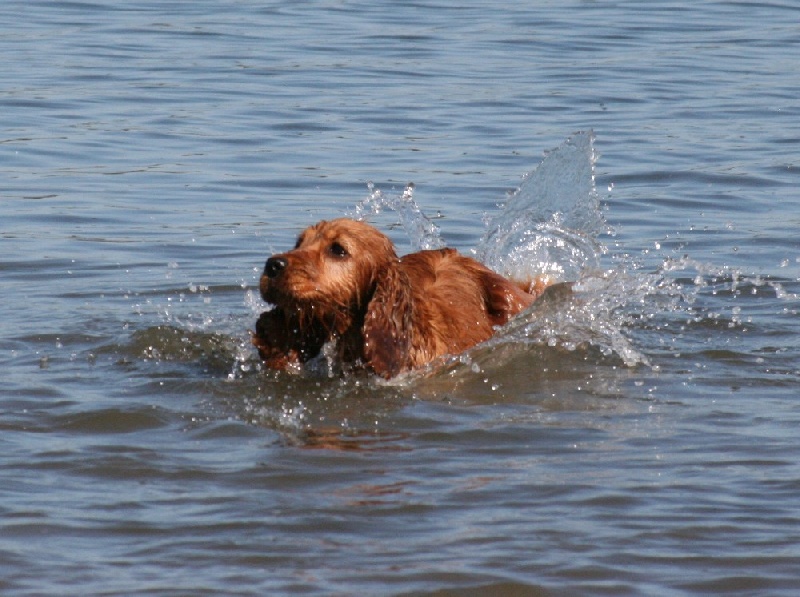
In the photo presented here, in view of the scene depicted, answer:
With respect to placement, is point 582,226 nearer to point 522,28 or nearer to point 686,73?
point 686,73

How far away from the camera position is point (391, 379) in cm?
765

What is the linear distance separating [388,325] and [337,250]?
457 millimetres

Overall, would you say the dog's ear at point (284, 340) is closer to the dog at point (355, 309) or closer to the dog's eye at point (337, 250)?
the dog at point (355, 309)

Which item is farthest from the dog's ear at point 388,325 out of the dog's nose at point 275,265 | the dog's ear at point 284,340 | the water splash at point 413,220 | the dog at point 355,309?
the water splash at point 413,220

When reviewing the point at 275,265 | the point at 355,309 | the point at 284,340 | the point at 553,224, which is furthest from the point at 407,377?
the point at 553,224

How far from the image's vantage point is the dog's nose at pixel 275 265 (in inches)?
278

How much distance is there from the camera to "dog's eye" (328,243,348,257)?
738cm

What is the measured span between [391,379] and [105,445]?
167 cm

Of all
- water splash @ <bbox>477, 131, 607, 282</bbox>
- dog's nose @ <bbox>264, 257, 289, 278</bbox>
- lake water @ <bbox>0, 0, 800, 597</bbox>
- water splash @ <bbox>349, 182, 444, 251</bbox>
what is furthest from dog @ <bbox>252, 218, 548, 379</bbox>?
water splash @ <bbox>477, 131, 607, 282</bbox>

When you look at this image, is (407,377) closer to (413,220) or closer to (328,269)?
(328,269)

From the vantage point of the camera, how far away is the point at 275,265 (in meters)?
Result: 7.05

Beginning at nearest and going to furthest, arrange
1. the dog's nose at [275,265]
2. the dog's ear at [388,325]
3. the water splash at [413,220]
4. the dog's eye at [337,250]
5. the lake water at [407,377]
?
the lake water at [407,377]
the dog's nose at [275,265]
the dog's eye at [337,250]
the dog's ear at [388,325]
the water splash at [413,220]

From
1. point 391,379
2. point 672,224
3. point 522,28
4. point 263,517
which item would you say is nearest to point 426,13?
point 522,28

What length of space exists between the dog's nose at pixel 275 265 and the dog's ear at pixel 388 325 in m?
0.61
